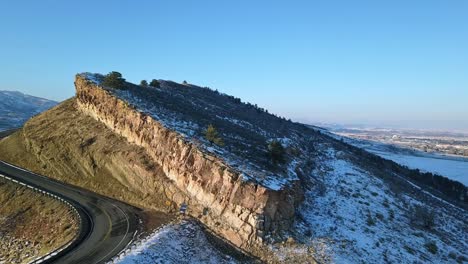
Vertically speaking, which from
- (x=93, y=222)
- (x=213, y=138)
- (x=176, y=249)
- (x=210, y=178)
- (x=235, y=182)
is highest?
(x=213, y=138)

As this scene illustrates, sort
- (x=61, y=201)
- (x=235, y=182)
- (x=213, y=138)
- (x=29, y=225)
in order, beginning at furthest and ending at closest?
(x=213, y=138), (x=61, y=201), (x=29, y=225), (x=235, y=182)

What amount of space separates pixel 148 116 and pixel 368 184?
91.0 feet

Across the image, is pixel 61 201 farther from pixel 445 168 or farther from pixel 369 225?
pixel 445 168

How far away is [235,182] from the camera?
31094 mm

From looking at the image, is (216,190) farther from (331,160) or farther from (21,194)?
(331,160)

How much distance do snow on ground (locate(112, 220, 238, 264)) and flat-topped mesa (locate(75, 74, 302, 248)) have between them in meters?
1.97

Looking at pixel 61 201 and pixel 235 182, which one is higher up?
pixel 235 182

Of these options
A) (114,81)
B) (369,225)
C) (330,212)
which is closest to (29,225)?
(114,81)

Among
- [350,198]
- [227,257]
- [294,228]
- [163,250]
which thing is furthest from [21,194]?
[350,198]

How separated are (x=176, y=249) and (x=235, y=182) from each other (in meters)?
7.44

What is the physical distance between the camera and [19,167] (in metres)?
45.9

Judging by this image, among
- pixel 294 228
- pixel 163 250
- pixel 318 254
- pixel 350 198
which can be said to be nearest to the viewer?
pixel 163 250

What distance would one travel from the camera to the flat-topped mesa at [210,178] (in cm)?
2953

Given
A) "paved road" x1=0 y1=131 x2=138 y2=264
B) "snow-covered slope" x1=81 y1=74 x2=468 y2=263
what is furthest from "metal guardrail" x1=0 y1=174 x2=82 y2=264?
"snow-covered slope" x1=81 y1=74 x2=468 y2=263
